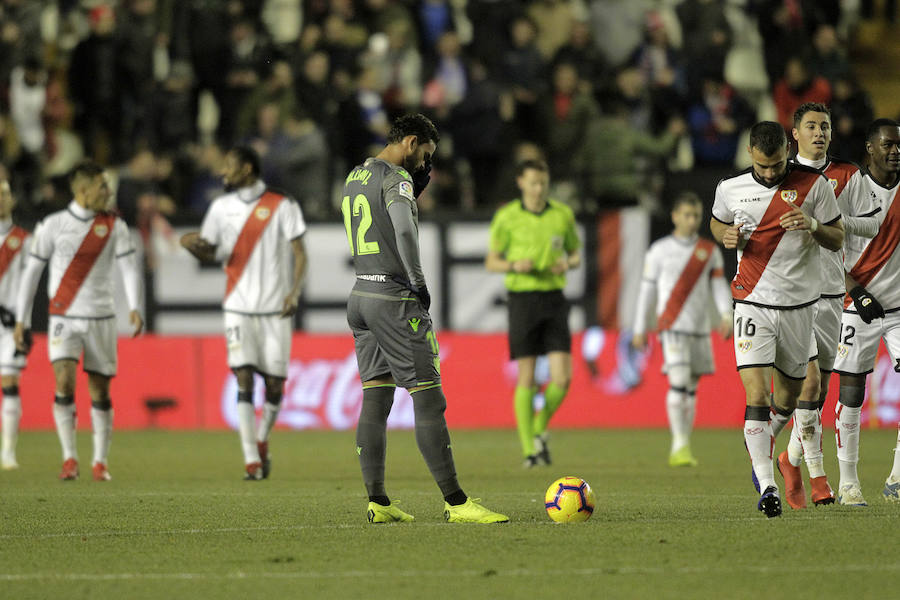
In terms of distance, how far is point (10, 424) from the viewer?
520 inches

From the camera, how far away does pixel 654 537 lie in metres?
7.56

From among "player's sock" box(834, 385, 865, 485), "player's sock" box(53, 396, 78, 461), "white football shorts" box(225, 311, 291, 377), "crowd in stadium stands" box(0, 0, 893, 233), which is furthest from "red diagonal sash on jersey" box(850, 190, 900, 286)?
"crowd in stadium stands" box(0, 0, 893, 233)

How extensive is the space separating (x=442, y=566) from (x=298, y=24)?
631 inches

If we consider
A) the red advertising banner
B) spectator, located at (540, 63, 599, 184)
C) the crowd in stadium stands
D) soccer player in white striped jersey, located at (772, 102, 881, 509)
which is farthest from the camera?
spectator, located at (540, 63, 599, 184)

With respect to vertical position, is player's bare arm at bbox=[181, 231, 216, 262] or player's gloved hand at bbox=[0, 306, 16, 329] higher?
player's bare arm at bbox=[181, 231, 216, 262]

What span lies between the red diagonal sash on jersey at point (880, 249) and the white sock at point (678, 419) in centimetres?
387

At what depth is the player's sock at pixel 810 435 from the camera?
8.98 m

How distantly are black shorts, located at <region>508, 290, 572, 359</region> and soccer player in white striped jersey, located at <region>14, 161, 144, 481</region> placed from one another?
11.0 ft

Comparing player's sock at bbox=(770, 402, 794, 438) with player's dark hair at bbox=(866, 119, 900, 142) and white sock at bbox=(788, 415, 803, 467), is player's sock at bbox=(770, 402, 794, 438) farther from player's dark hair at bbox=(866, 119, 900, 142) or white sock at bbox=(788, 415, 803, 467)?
player's dark hair at bbox=(866, 119, 900, 142)

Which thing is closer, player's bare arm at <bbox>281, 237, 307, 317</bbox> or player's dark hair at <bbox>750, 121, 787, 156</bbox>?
player's dark hair at <bbox>750, 121, 787, 156</bbox>

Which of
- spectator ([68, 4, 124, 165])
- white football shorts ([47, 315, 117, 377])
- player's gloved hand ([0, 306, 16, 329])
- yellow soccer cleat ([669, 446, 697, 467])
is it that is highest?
spectator ([68, 4, 124, 165])

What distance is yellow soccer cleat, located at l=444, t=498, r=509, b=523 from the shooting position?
8.11 metres

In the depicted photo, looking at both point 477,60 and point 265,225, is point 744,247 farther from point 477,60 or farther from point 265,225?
point 477,60

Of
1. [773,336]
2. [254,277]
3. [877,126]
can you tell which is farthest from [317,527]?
[877,126]
